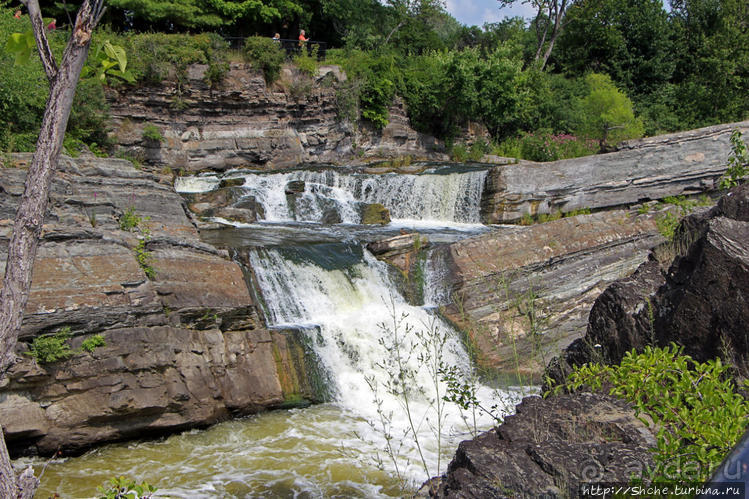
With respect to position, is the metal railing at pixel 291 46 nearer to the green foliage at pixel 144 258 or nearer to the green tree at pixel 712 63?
the green foliage at pixel 144 258

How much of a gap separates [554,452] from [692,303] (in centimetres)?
179

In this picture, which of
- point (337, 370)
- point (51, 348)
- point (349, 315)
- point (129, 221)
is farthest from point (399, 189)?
point (51, 348)

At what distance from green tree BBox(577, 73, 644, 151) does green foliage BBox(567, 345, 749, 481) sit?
19023 mm

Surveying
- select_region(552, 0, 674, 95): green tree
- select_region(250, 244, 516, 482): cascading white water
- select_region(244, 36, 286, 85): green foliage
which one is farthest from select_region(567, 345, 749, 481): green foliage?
select_region(552, 0, 674, 95): green tree

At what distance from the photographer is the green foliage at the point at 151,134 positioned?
16516mm

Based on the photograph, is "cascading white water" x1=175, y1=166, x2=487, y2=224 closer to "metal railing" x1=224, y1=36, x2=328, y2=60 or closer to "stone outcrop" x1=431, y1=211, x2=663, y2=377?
"stone outcrop" x1=431, y1=211, x2=663, y2=377

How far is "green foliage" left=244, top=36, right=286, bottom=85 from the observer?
19.2 metres

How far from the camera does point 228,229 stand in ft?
41.0

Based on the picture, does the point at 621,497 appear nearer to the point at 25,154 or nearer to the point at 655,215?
the point at 655,215

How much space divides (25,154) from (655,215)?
1105cm

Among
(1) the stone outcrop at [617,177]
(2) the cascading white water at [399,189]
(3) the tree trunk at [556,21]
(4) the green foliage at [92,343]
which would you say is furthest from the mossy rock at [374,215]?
(3) the tree trunk at [556,21]

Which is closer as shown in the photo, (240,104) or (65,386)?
(65,386)

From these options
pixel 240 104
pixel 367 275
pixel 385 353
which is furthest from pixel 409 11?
pixel 385 353

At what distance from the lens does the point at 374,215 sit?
46.9ft
